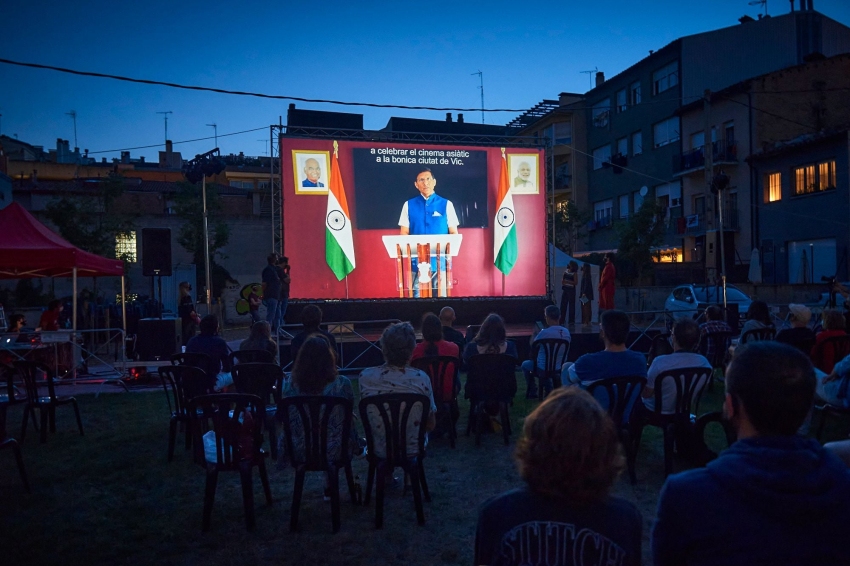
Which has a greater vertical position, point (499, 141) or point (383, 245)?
point (499, 141)

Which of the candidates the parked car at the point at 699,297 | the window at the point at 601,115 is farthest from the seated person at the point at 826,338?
the window at the point at 601,115

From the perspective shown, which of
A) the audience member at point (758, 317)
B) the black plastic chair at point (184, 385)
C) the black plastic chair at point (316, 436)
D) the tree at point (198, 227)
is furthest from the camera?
the tree at point (198, 227)

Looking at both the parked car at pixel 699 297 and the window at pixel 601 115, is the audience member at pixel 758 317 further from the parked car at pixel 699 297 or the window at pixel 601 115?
the window at pixel 601 115

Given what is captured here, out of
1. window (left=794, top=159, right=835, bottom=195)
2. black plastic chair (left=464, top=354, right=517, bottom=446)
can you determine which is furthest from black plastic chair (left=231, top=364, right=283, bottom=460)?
window (left=794, top=159, right=835, bottom=195)

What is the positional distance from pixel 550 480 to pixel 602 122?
33.8 meters

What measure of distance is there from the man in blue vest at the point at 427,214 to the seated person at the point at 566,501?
12.0 metres

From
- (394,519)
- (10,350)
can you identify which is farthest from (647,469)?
(10,350)

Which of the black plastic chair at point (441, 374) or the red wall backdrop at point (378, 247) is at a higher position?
the red wall backdrop at point (378, 247)

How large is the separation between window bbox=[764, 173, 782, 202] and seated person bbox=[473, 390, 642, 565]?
82.2 ft

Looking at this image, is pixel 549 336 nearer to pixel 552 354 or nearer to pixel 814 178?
pixel 552 354

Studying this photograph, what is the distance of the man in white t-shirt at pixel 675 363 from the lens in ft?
15.7

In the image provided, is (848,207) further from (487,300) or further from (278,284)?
(278,284)

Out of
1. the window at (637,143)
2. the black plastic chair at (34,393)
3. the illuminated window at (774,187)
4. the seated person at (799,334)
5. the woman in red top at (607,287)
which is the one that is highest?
the window at (637,143)

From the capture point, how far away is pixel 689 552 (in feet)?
4.93
